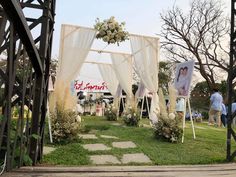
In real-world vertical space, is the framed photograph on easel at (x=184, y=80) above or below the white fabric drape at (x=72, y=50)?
below

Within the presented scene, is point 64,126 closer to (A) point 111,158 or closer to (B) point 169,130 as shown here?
(A) point 111,158

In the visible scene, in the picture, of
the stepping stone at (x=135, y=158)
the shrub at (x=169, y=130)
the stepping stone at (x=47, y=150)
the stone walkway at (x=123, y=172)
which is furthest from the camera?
the shrub at (x=169, y=130)

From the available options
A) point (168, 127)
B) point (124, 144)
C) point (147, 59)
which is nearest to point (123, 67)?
point (147, 59)

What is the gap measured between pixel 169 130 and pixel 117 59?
7.16 m

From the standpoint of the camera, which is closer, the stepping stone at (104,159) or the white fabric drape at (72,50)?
the stepping stone at (104,159)

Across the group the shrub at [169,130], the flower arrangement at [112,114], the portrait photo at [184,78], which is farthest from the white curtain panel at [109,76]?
the shrub at [169,130]

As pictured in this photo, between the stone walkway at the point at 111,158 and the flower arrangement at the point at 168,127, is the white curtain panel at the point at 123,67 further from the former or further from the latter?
the stone walkway at the point at 111,158

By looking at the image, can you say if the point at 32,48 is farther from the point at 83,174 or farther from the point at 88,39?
the point at 88,39

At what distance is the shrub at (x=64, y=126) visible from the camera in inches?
255

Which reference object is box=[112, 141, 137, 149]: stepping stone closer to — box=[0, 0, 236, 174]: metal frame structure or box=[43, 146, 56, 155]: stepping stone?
box=[43, 146, 56, 155]: stepping stone

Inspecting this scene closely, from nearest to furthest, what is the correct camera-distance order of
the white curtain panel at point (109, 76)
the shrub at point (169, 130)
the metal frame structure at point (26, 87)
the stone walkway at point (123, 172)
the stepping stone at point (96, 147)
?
the metal frame structure at point (26, 87), the stone walkway at point (123, 172), the stepping stone at point (96, 147), the shrub at point (169, 130), the white curtain panel at point (109, 76)

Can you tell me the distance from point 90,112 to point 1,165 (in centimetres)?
1816

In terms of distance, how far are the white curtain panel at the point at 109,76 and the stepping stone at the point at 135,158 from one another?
1063 centimetres

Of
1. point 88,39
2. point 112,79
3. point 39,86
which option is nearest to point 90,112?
point 112,79
